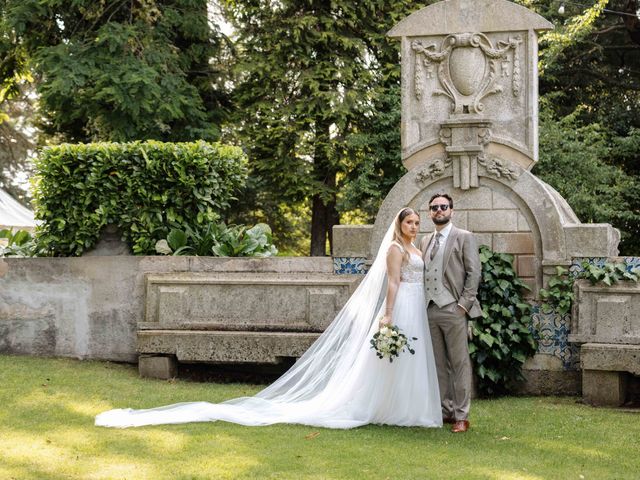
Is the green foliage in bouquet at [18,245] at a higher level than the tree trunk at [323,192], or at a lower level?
lower

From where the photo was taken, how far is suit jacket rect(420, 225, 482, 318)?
24.7ft

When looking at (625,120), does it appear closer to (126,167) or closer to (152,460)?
(126,167)

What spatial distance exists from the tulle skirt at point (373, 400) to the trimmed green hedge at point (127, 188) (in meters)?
3.03

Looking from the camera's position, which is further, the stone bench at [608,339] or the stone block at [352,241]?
the stone block at [352,241]

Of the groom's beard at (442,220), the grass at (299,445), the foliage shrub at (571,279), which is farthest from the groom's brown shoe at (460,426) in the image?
the foliage shrub at (571,279)

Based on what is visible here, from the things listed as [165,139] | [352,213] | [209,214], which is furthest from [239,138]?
[209,214]

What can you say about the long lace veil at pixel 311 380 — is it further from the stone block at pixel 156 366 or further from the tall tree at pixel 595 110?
the tall tree at pixel 595 110

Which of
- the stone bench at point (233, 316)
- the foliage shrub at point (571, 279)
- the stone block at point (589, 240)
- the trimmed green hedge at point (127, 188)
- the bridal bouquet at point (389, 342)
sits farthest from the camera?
the trimmed green hedge at point (127, 188)

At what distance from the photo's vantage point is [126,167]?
400 inches

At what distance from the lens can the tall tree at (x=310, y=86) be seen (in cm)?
2009

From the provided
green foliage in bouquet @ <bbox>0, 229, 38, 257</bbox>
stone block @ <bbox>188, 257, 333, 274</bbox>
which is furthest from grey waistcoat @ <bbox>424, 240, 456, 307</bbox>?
green foliage in bouquet @ <bbox>0, 229, 38, 257</bbox>

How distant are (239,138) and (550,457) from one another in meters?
15.1

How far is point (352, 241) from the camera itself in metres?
9.62

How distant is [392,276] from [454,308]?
23.0 inches
